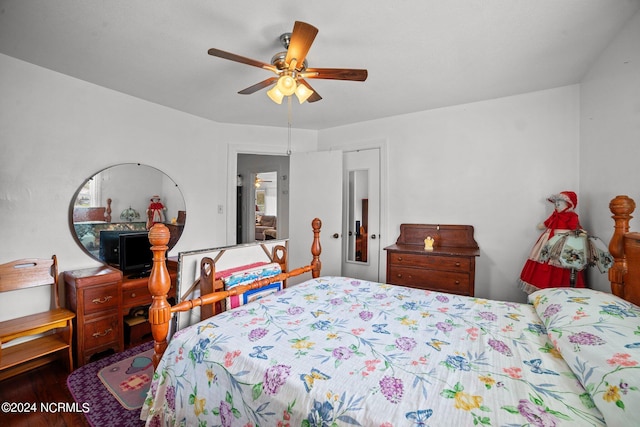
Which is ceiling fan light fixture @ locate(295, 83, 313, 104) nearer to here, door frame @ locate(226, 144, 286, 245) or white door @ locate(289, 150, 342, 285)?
white door @ locate(289, 150, 342, 285)

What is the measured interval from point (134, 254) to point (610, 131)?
4.11m

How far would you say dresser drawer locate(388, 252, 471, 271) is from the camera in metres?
2.54

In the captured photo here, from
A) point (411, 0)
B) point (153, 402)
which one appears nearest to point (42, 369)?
point (153, 402)

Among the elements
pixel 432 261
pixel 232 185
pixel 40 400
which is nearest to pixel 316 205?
pixel 232 185

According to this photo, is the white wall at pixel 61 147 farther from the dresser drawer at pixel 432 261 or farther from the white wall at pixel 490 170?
the white wall at pixel 490 170

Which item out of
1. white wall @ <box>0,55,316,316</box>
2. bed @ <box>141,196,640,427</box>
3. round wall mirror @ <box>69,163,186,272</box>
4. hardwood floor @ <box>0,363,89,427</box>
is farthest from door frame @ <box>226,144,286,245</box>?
bed @ <box>141,196,640,427</box>

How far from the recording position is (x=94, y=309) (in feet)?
7.33

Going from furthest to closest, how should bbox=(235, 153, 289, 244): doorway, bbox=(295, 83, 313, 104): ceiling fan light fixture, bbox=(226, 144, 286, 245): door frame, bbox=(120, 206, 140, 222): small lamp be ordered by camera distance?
bbox=(235, 153, 289, 244): doorway < bbox=(226, 144, 286, 245): door frame < bbox=(120, 206, 140, 222): small lamp < bbox=(295, 83, 313, 104): ceiling fan light fixture

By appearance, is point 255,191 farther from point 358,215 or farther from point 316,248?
point 316,248

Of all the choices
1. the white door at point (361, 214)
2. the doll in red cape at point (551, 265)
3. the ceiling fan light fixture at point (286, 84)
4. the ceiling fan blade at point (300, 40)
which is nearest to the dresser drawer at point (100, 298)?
the ceiling fan light fixture at point (286, 84)

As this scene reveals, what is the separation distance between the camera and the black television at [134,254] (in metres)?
2.56

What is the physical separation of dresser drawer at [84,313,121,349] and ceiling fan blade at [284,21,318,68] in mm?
2547

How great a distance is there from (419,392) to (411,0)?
1.86 meters

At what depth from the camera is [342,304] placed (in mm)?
1605
